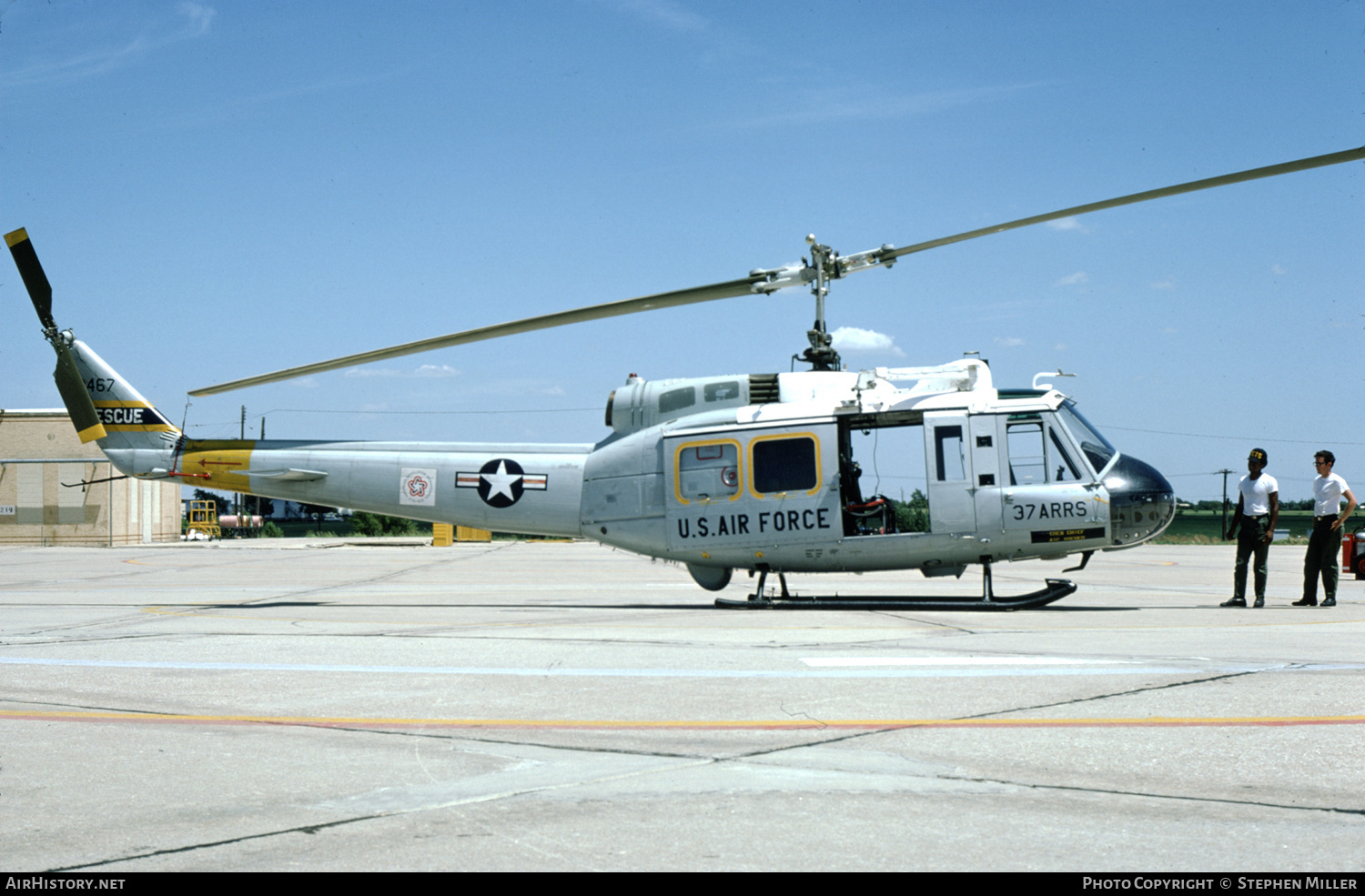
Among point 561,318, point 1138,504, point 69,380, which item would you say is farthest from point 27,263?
point 1138,504

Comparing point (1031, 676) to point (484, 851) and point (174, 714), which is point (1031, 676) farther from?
point (174, 714)

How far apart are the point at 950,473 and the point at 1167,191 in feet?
12.6

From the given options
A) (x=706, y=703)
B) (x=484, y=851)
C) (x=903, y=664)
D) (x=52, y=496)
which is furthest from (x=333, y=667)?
(x=52, y=496)

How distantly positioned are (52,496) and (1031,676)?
53692 millimetres

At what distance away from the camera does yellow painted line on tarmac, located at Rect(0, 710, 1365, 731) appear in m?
5.09

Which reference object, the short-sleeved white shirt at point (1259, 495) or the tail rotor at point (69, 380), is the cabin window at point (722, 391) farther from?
the tail rotor at point (69, 380)

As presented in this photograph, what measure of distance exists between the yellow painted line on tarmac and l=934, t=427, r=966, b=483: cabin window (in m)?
6.83

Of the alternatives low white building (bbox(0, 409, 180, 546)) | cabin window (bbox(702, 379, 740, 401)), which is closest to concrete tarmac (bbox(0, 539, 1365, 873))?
cabin window (bbox(702, 379, 740, 401))

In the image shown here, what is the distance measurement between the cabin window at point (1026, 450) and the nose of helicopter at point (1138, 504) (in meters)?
0.76

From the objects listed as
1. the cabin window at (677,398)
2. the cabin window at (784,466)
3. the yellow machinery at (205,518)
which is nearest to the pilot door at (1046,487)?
the cabin window at (784,466)

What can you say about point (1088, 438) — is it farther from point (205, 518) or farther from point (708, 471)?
point (205, 518)

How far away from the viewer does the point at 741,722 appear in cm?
524

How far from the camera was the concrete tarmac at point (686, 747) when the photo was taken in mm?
3344

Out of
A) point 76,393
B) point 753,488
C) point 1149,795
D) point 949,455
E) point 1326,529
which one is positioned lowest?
point 1149,795
